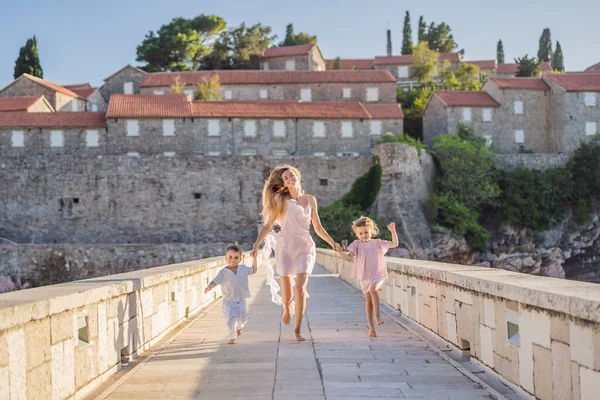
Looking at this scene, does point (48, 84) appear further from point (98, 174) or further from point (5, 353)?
point (5, 353)

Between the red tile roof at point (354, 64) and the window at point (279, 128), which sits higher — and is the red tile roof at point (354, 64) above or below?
above

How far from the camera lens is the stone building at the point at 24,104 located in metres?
48.1

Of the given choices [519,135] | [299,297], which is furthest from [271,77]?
[299,297]

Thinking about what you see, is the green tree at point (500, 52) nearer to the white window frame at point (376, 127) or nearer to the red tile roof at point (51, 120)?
the white window frame at point (376, 127)

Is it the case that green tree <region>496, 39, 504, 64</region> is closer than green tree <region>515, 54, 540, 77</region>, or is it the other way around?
green tree <region>515, 54, 540, 77</region>

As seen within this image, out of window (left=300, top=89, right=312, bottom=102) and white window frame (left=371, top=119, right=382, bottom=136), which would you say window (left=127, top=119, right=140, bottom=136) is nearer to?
white window frame (left=371, top=119, right=382, bottom=136)

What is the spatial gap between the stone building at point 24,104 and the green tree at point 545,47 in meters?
57.7

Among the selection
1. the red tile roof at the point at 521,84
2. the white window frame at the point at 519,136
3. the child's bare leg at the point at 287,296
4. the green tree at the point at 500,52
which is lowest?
the child's bare leg at the point at 287,296

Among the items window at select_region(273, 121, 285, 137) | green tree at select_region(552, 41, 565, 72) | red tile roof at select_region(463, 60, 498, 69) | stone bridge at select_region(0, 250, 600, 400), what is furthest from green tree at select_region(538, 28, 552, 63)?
stone bridge at select_region(0, 250, 600, 400)

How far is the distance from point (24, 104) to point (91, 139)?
312 inches

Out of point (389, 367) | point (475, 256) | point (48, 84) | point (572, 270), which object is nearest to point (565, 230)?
point (572, 270)

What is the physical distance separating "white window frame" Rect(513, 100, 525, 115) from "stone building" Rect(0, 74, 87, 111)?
111 ft

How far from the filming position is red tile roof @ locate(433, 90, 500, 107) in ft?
164

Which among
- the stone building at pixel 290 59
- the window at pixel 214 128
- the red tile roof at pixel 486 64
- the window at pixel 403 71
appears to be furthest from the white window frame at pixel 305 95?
the red tile roof at pixel 486 64
